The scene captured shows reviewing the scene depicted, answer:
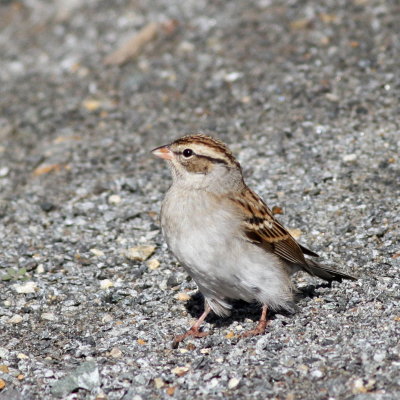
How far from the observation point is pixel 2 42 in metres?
14.1

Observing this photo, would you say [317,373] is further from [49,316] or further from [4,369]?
[49,316]

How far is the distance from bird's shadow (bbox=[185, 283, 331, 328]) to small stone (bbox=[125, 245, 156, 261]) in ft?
2.86

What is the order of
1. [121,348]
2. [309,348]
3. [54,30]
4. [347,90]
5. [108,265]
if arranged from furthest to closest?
[54,30] → [347,90] → [108,265] → [121,348] → [309,348]

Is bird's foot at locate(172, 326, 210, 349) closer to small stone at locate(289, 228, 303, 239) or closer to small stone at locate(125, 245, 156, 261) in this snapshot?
small stone at locate(125, 245, 156, 261)

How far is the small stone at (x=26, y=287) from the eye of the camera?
23.3 feet

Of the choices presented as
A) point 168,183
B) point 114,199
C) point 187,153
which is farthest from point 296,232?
point 114,199

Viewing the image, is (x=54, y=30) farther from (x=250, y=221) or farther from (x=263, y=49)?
(x=250, y=221)

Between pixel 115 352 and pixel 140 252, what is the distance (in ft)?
5.75

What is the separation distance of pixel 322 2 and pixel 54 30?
4.97 meters

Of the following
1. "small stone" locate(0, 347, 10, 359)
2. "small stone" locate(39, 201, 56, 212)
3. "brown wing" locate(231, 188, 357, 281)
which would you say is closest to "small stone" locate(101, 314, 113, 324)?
"small stone" locate(0, 347, 10, 359)

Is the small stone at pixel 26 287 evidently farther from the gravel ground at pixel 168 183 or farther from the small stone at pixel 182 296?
the small stone at pixel 182 296

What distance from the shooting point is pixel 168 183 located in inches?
354

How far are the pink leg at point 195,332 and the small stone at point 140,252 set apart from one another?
1352 mm

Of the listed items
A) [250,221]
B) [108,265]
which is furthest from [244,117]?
[250,221]
